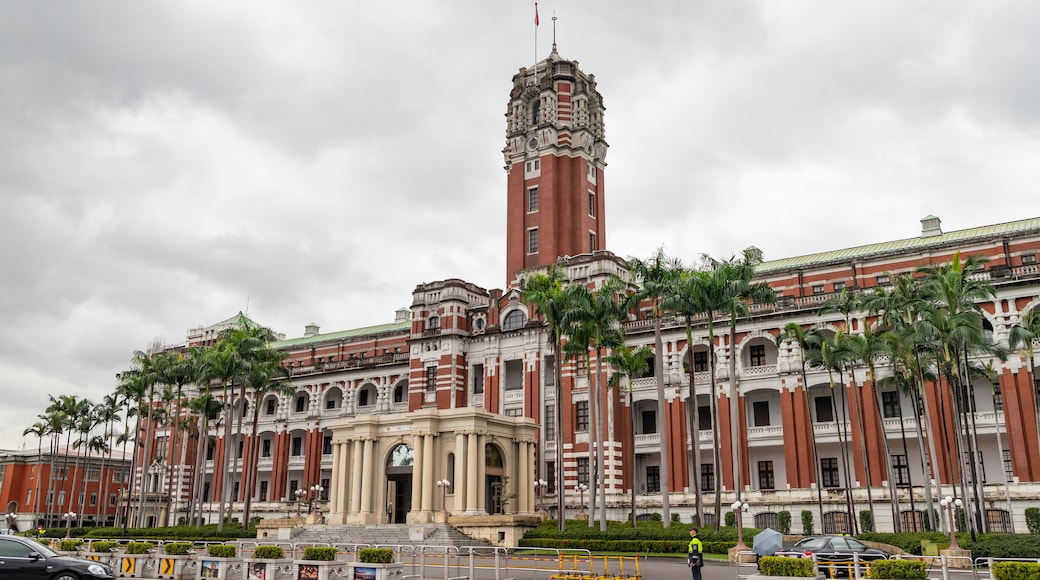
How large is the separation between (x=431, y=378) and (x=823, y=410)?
3017 centimetres

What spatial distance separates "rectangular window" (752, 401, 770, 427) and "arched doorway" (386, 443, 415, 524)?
2396 centimetres

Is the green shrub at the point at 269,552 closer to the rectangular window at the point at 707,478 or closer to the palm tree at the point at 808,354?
the palm tree at the point at 808,354

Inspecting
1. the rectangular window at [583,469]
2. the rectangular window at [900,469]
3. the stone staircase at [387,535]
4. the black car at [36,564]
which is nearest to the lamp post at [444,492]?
the stone staircase at [387,535]

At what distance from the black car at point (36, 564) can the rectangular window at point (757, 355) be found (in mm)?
46128

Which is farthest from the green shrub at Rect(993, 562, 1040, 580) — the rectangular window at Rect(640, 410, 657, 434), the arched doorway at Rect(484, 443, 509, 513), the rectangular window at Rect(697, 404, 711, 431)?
the rectangular window at Rect(640, 410, 657, 434)

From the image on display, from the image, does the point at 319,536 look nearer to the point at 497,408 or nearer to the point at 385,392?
the point at 497,408

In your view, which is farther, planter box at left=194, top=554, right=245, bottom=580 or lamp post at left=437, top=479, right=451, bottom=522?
lamp post at left=437, top=479, right=451, bottom=522

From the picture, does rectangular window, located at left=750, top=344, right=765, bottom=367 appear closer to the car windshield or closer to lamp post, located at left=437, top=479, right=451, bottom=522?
lamp post, located at left=437, top=479, right=451, bottom=522

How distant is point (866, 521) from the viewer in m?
49.9

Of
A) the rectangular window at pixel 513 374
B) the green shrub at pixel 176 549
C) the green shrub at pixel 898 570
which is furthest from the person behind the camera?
the rectangular window at pixel 513 374

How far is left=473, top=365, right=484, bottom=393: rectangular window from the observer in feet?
225

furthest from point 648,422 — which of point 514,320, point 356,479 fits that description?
point 356,479

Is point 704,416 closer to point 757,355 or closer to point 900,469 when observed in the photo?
point 757,355

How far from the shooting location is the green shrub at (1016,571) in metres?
21.7
